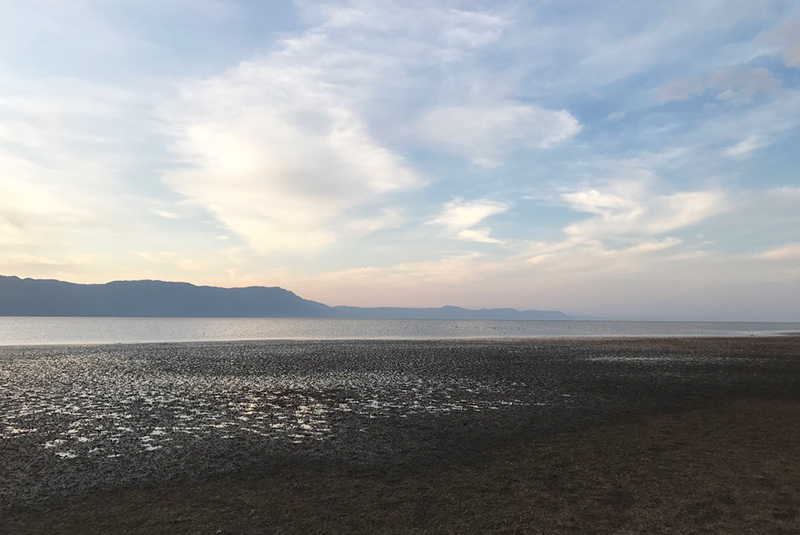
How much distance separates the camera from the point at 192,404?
75.3 ft

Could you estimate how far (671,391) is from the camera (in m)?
26.6

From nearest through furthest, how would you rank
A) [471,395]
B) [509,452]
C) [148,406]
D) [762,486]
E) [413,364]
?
[762,486]
[509,452]
[148,406]
[471,395]
[413,364]

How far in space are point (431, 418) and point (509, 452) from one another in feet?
18.7

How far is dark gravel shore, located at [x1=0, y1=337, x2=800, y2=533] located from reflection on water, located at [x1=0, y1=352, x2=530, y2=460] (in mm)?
144

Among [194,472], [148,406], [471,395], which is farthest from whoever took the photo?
[471,395]

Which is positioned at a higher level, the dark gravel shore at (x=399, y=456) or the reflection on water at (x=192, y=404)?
the dark gravel shore at (x=399, y=456)

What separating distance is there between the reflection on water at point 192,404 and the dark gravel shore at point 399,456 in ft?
0.47

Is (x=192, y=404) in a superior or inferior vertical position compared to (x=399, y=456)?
inferior

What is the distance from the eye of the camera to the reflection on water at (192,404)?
1678 cm

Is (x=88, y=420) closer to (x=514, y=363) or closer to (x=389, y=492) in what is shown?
(x=389, y=492)

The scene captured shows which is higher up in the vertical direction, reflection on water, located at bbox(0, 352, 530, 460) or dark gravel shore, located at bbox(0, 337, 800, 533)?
dark gravel shore, located at bbox(0, 337, 800, 533)

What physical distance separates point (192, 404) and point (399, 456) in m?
13.3

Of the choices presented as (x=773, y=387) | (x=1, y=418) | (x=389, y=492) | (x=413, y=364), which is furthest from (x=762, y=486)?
(x=413, y=364)

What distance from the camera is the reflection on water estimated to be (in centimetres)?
1678
